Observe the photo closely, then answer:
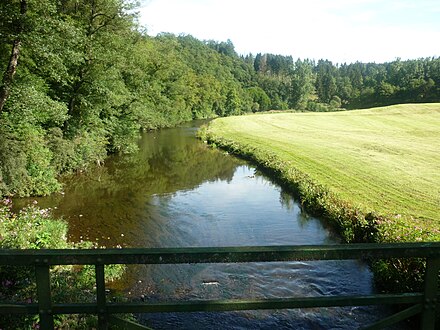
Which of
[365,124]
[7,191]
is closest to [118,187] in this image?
[7,191]

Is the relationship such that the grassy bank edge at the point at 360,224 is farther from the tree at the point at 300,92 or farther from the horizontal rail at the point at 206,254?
the tree at the point at 300,92

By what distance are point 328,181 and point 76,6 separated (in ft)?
68.3

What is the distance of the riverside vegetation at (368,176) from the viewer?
11.2m

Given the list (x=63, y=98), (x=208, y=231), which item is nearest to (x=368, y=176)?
(x=208, y=231)

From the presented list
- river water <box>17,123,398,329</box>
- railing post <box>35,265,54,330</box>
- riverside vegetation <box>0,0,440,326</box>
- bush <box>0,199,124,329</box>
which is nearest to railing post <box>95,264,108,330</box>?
railing post <box>35,265,54,330</box>

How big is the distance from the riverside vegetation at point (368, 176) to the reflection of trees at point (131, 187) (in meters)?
4.76

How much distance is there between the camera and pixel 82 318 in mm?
6285

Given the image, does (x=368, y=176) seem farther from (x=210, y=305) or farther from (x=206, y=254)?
(x=206, y=254)

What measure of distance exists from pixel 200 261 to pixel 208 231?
1226cm

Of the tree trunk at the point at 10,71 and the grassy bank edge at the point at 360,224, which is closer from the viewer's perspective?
the grassy bank edge at the point at 360,224

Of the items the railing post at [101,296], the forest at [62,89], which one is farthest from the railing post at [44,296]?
the forest at [62,89]

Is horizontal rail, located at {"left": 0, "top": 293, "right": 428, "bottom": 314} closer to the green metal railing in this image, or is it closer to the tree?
the green metal railing

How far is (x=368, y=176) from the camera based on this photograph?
20266mm

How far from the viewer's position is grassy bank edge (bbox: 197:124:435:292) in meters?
9.13
